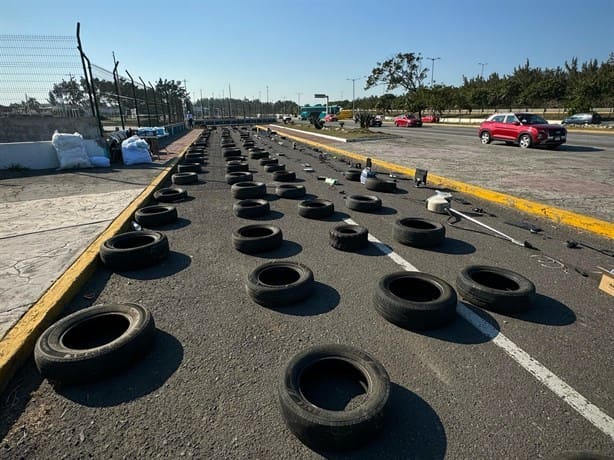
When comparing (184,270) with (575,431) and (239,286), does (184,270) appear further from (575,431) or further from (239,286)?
(575,431)

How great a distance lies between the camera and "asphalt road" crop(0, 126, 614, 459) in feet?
6.57

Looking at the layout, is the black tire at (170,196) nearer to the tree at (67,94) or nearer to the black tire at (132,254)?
the black tire at (132,254)

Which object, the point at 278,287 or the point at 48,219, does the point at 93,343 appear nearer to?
the point at 278,287

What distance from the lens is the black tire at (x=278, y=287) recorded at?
3391mm

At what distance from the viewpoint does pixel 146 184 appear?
901 cm

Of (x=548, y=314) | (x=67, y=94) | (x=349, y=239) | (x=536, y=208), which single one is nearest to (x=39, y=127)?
(x=67, y=94)

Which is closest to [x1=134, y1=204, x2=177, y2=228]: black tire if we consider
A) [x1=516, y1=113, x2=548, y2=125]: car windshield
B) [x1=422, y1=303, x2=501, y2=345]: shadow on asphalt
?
[x1=422, y1=303, x2=501, y2=345]: shadow on asphalt

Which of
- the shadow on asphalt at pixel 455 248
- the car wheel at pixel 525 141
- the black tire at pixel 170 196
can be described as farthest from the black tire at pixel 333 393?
the car wheel at pixel 525 141

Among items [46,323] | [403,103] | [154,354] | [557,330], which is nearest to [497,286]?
[557,330]

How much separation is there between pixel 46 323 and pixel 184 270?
59.9 inches

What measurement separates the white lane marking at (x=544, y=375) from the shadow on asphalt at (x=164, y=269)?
3404 millimetres

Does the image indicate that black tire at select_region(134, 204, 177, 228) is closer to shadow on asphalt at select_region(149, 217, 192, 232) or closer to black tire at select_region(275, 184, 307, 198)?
shadow on asphalt at select_region(149, 217, 192, 232)

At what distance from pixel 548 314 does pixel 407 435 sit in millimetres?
2186

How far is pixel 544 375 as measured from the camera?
2.48 meters
